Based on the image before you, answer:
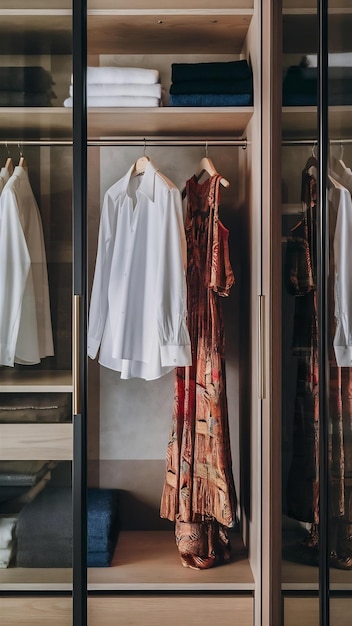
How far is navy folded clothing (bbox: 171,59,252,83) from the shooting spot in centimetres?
238

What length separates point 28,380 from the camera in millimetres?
2035

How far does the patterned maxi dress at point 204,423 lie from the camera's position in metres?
2.40

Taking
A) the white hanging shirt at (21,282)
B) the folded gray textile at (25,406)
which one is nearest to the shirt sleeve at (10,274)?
the white hanging shirt at (21,282)

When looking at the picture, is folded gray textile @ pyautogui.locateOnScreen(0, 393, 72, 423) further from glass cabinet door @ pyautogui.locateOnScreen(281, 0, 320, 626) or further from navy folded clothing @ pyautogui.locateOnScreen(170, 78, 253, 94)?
navy folded clothing @ pyautogui.locateOnScreen(170, 78, 253, 94)

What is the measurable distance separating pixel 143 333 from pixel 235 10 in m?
1.15

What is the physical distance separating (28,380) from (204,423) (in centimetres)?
70

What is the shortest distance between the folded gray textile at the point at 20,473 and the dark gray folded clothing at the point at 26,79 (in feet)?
3.59

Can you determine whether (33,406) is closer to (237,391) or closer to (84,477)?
(84,477)

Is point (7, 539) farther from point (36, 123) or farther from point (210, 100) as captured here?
point (210, 100)

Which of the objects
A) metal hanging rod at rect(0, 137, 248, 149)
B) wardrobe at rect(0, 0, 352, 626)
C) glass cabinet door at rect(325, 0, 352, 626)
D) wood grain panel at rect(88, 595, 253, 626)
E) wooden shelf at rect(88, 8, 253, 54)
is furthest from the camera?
metal hanging rod at rect(0, 137, 248, 149)

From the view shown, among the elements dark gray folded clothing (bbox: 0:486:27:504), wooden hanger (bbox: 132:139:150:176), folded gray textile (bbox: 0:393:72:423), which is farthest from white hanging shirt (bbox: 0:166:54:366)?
wooden hanger (bbox: 132:139:150:176)

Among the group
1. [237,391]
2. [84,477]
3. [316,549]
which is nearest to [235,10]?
[237,391]

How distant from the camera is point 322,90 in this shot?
1492mm

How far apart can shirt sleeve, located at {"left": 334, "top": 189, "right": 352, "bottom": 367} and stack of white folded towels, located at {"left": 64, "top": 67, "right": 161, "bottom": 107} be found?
122cm
